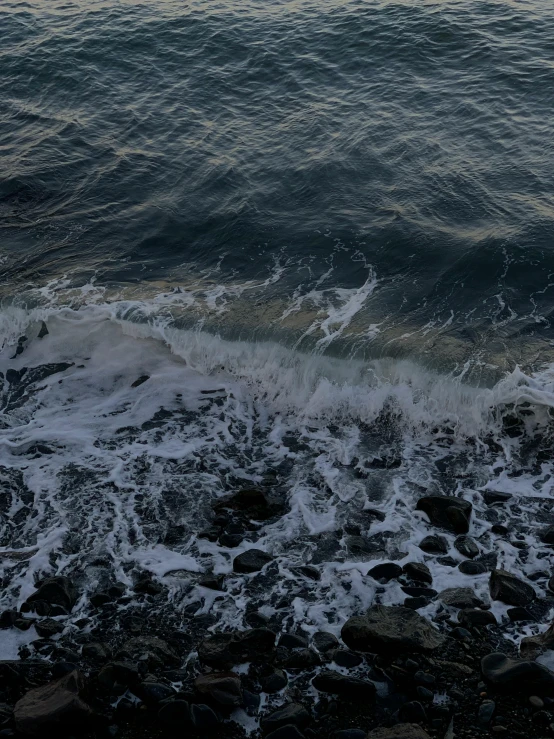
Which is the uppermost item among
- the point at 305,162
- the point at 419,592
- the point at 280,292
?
the point at 305,162

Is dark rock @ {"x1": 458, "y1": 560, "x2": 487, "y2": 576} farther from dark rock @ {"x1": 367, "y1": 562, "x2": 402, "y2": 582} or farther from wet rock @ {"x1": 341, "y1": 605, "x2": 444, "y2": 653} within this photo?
wet rock @ {"x1": 341, "y1": 605, "x2": 444, "y2": 653}

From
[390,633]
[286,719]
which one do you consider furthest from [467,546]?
[286,719]

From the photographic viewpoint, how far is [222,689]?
7.60m

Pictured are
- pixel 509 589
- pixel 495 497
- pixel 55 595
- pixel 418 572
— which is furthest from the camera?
pixel 495 497

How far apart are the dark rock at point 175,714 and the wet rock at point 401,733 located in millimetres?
1849

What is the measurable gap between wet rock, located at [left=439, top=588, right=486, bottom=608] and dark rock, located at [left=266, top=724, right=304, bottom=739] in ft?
8.49

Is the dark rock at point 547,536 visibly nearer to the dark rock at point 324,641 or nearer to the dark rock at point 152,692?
the dark rock at point 324,641

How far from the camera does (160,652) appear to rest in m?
8.22

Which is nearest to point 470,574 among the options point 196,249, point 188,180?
point 196,249

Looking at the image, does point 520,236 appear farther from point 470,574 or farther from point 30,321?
point 30,321

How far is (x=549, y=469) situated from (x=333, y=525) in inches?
142

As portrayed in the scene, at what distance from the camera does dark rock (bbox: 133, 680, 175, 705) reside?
7633 mm

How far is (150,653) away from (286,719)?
1.77m

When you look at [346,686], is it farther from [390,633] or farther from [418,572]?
[418,572]
